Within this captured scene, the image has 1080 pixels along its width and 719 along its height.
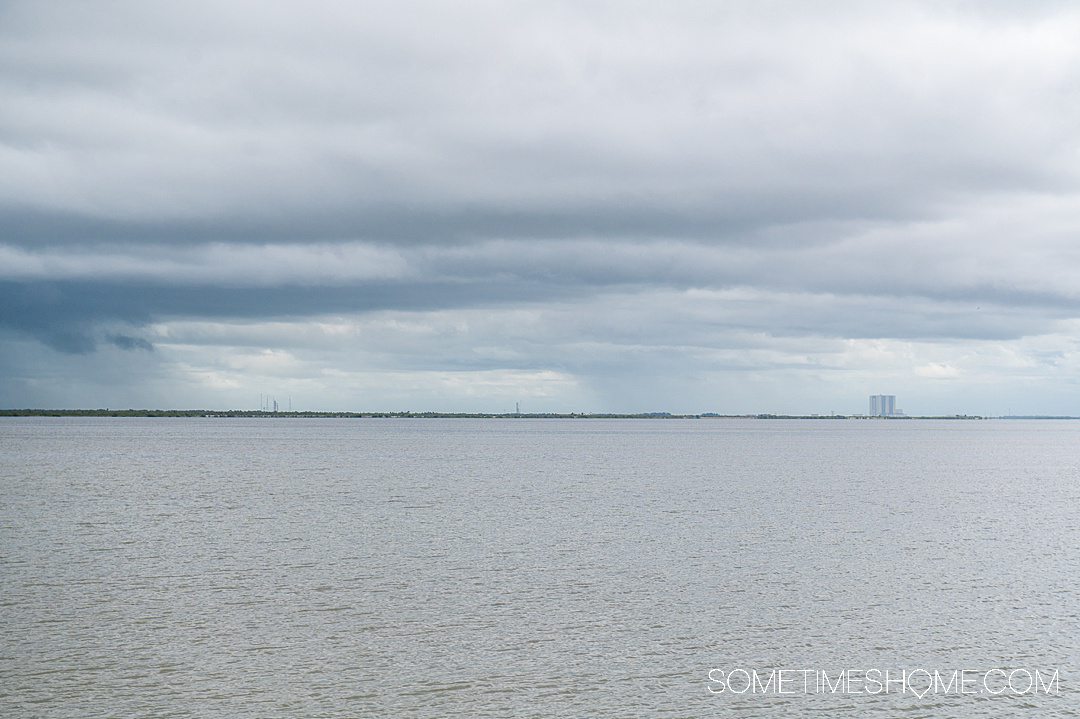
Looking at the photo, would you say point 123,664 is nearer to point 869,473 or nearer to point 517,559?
point 517,559

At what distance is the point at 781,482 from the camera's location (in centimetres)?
8850

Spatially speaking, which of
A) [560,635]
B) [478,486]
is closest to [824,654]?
[560,635]

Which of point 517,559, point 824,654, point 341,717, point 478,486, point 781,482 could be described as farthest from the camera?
point 781,482

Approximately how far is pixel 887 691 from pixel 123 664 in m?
18.1

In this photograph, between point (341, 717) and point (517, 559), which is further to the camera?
point (517, 559)

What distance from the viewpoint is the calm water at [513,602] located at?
22562 mm

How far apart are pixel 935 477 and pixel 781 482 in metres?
19.6

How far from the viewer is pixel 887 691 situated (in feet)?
76.1

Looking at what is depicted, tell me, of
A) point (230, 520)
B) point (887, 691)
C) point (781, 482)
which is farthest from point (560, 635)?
point (781, 482)

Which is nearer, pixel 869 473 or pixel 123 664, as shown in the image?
pixel 123 664

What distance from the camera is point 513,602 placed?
3188 cm

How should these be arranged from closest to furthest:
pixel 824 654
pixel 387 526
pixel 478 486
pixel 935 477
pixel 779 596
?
pixel 824 654 → pixel 779 596 → pixel 387 526 → pixel 478 486 → pixel 935 477

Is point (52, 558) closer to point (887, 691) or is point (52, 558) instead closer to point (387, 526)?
point (387, 526)

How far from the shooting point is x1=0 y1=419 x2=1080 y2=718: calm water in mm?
22562
